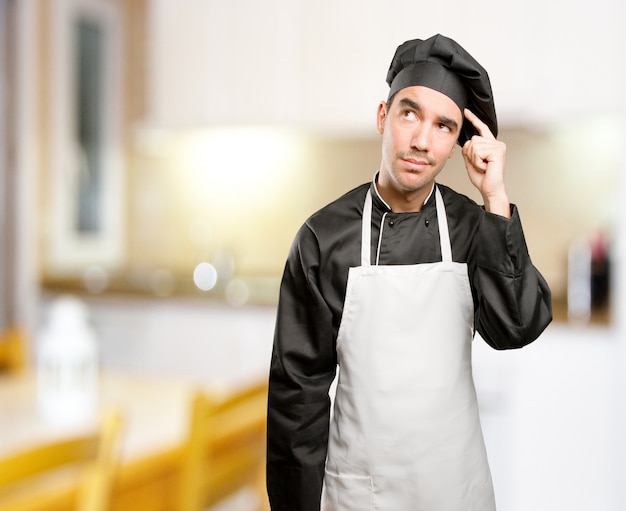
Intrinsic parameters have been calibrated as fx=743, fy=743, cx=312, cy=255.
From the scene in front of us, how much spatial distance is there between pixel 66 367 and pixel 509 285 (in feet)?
4.07

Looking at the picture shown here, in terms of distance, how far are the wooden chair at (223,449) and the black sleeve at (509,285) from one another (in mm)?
813

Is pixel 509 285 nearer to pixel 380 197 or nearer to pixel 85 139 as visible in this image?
pixel 380 197

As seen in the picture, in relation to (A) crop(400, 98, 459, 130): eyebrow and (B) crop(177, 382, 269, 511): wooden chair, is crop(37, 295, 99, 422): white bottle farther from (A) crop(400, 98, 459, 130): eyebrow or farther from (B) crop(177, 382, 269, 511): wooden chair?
(A) crop(400, 98, 459, 130): eyebrow

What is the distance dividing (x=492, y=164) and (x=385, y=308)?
0.04 meters

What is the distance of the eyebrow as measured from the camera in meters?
0.17

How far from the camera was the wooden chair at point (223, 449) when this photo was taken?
3.42ft

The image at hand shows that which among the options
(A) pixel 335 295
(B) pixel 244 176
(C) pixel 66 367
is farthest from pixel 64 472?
(B) pixel 244 176

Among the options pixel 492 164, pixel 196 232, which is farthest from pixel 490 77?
pixel 196 232

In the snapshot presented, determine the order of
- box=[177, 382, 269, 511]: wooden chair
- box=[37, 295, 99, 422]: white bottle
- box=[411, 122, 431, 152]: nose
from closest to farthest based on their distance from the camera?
box=[411, 122, 431, 152]: nose < box=[177, 382, 269, 511]: wooden chair < box=[37, 295, 99, 422]: white bottle

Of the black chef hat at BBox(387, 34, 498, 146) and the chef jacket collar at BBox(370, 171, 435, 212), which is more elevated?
the black chef hat at BBox(387, 34, 498, 146)

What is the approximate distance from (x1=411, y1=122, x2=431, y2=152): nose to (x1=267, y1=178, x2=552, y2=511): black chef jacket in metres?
0.02

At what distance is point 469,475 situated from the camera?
0.17 metres

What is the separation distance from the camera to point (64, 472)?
991mm

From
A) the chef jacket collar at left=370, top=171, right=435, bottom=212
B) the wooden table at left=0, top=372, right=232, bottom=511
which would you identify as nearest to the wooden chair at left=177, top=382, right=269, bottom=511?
the wooden table at left=0, top=372, right=232, bottom=511
